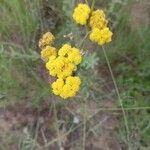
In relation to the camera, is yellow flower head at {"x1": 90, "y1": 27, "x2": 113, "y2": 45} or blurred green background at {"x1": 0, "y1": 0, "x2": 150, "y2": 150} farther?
blurred green background at {"x1": 0, "y1": 0, "x2": 150, "y2": 150}

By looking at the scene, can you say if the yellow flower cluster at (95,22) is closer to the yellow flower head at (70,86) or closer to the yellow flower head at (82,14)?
the yellow flower head at (82,14)

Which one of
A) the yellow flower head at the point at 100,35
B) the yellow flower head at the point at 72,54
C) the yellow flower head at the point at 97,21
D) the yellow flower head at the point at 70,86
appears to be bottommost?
the yellow flower head at the point at 70,86

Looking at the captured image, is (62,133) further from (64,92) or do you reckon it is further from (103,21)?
(103,21)

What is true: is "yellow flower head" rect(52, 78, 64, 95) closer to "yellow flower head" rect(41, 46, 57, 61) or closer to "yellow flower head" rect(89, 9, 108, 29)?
"yellow flower head" rect(41, 46, 57, 61)

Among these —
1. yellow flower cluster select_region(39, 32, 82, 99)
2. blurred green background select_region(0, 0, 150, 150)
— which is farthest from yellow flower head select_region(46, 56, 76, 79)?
blurred green background select_region(0, 0, 150, 150)

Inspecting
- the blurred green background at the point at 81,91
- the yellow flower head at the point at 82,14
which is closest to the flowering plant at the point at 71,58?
the yellow flower head at the point at 82,14

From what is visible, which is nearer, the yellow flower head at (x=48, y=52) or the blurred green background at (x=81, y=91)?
the yellow flower head at (x=48, y=52)

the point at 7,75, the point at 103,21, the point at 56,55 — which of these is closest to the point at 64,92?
the point at 56,55
